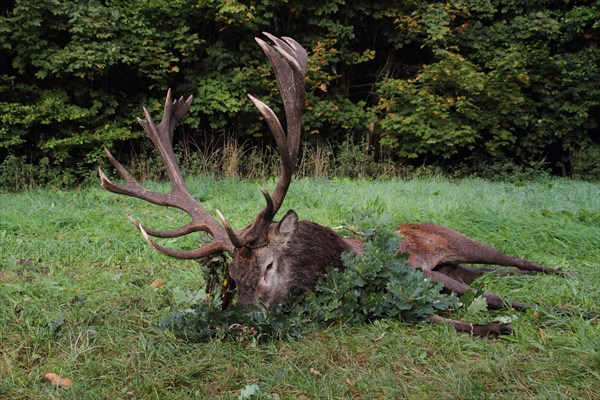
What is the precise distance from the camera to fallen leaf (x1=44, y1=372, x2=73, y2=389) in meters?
2.72

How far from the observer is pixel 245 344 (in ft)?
10.1

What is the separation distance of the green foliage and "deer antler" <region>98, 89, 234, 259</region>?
11.8 inches

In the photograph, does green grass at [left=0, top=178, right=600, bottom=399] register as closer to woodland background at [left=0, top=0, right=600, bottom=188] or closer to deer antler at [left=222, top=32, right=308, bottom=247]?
deer antler at [left=222, top=32, right=308, bottom=247]

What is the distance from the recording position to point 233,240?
3.22 m

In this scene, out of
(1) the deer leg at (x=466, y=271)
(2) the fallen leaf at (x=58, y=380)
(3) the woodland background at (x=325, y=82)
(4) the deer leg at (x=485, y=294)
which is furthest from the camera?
(3) the woodland background at (x=325, y=82)

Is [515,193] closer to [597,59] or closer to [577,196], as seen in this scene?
[577,196]

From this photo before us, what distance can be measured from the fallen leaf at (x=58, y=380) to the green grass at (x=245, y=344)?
0.10ft

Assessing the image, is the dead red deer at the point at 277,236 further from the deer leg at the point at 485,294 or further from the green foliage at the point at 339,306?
the green foliage at the point at 339,306

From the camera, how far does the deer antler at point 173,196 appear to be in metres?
3.50

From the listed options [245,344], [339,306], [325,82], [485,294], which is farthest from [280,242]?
[325,82]

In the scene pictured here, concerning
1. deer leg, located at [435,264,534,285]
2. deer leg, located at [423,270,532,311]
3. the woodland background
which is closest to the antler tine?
deer leg, located at [423,270,532,311]

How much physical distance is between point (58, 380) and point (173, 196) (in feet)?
4.63

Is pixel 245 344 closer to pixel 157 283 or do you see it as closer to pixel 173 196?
pixel 173 196

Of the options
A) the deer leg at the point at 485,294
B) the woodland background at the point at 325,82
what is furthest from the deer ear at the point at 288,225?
the woodland background at the point at 325,82
